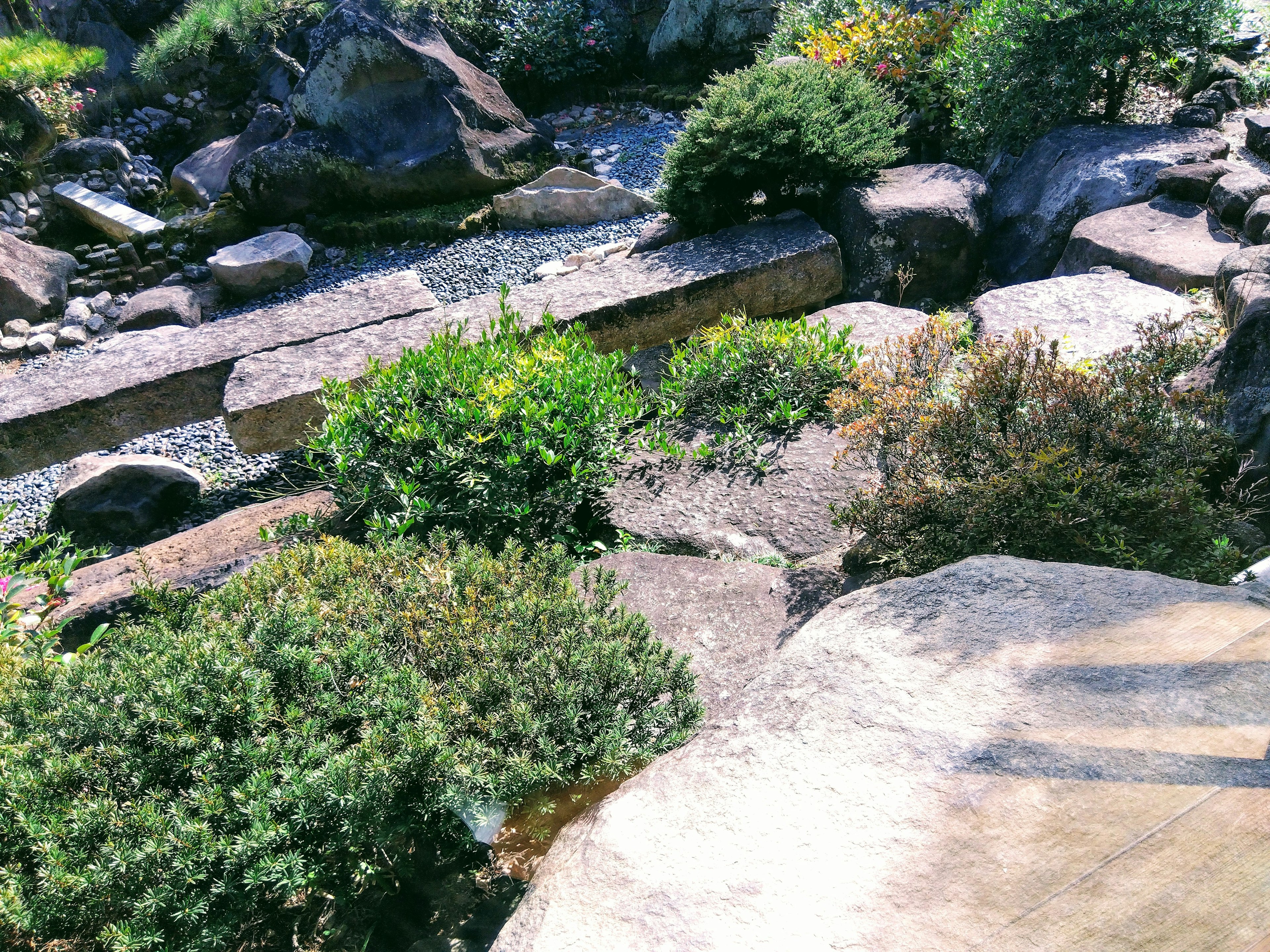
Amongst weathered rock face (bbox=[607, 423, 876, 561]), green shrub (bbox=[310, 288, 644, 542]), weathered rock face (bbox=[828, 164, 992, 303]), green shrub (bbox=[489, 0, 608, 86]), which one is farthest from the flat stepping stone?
green shrub (bbox=[489, 0, 608, 86])

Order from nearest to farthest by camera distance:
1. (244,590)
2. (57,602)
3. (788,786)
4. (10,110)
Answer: (788,786), (244,590), (57,602), (10,110)

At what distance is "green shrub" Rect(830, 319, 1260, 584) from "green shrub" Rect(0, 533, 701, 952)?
1122 mm

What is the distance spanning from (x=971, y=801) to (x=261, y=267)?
8177 millimetres

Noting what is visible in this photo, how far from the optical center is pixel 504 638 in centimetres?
237

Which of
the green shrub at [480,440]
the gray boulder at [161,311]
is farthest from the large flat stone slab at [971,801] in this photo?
the gray boulder at [161,311]

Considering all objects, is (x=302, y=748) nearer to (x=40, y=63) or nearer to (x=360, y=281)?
(x=360, y=281)

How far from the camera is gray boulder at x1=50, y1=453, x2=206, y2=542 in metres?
5.71

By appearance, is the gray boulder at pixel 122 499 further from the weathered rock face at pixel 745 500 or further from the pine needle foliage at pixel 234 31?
the pine needle foliage at pixel 234 31

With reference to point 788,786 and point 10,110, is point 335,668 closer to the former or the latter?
point 788,786

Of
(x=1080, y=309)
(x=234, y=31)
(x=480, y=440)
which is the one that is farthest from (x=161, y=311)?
(x=1080, y=309)

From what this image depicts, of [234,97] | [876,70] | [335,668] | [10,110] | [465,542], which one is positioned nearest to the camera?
[335,668]

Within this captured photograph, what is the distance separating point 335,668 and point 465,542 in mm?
921

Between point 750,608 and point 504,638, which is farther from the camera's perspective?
point 750,608

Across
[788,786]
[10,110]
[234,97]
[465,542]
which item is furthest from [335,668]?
[234,97]
